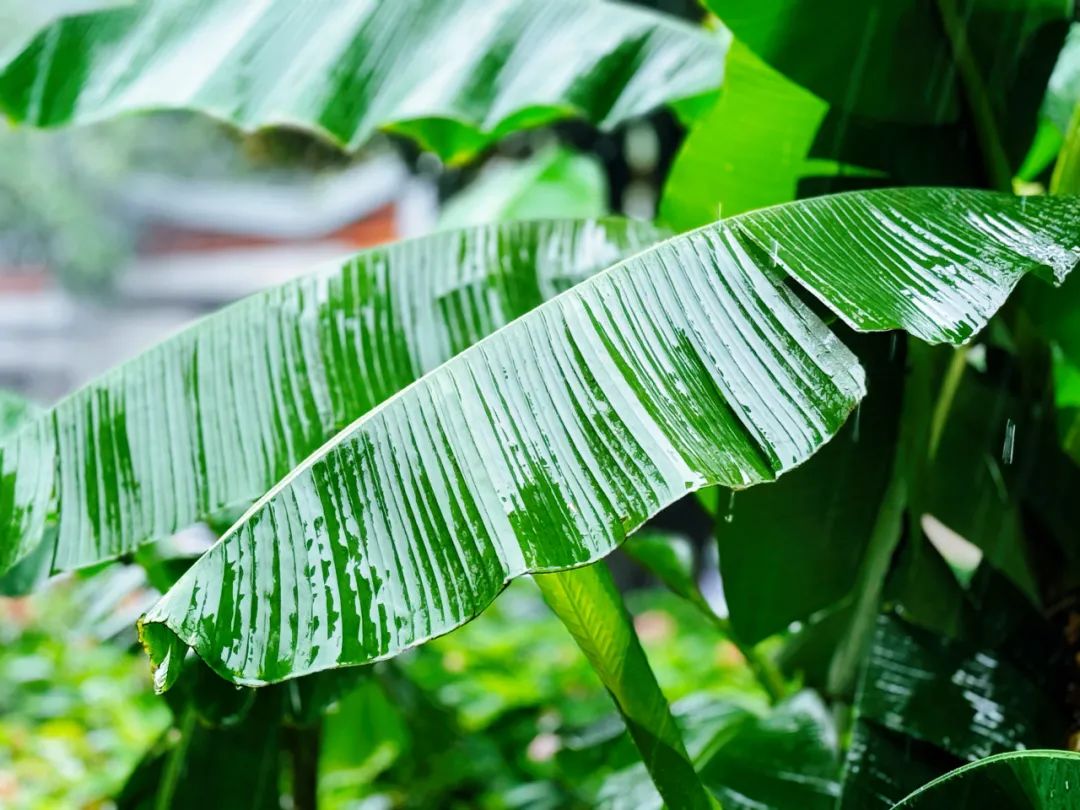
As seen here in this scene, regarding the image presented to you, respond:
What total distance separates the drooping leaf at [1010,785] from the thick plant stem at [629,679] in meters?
0.11

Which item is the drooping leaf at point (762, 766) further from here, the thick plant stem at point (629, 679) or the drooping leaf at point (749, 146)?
the drooping leaf at point (749, 146)

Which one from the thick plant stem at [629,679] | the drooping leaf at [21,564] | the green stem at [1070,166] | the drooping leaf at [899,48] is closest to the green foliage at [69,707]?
the drooping leaf at [21,564]

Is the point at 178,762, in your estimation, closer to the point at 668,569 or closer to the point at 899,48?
the point at 668,569

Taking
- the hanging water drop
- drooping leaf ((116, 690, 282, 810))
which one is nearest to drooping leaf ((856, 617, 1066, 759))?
the hanging water drop

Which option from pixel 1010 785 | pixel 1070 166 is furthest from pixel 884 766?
pixel 1070 166

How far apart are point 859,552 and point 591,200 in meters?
0.98

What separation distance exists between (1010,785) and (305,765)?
2.23ft

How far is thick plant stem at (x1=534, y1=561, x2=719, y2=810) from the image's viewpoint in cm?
53

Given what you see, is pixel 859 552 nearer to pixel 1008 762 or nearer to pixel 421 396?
pixel 1008 762

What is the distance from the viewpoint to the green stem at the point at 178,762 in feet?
2.69

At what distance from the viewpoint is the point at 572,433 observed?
0.45m

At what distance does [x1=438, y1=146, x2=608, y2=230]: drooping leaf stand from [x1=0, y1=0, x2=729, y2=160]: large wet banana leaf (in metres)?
0.53

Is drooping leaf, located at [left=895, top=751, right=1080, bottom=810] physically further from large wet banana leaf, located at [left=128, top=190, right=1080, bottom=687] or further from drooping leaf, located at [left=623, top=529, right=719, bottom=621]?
drooping leaf, located at [left=623, top=529, right=719, bottom=621]

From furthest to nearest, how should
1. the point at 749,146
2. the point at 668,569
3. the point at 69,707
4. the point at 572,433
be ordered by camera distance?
the point at 69,707 < the point at 668,569 < the point at 749,146 < the point at 572,433
